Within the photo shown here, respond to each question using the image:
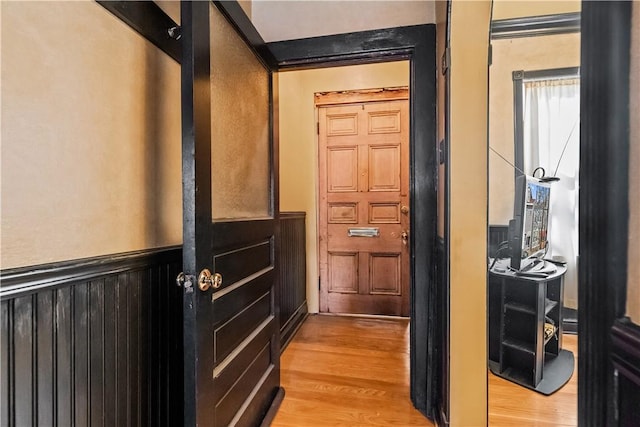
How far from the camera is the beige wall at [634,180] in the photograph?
517 mm

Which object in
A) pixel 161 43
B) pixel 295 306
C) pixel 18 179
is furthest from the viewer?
pixel 295 306

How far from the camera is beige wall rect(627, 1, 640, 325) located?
52 cm

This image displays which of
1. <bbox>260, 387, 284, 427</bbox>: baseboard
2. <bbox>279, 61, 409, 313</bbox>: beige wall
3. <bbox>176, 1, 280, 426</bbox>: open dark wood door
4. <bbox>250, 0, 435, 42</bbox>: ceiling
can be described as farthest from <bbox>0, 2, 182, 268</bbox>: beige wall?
<bbox>279, 61, 409, 313</bbox>: beige wall

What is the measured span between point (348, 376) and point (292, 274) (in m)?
1.10

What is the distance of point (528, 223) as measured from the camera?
54.3 inches

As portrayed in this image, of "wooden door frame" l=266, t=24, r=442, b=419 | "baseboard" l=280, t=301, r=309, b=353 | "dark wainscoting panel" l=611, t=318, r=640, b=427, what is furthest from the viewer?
"baseboard" l=280, t=301, r=309, b=353

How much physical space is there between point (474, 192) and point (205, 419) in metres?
1.35

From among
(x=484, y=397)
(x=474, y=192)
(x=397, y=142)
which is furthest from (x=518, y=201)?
(x=397, y=142)

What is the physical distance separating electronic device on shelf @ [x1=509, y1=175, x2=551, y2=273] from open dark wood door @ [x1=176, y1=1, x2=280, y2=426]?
3.92 ft

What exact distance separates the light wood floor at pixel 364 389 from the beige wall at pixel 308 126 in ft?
2.81

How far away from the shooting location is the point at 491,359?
144cm

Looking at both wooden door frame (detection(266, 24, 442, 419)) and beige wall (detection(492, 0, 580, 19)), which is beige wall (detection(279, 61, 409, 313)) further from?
beige wall (detection(492, 0, 580, 19))

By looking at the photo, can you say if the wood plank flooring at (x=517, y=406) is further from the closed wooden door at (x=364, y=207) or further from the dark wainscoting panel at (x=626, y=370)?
the closed wooden door at (x=364, y=207)

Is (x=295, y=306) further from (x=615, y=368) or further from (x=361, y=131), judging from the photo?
(x=615, y=368)
